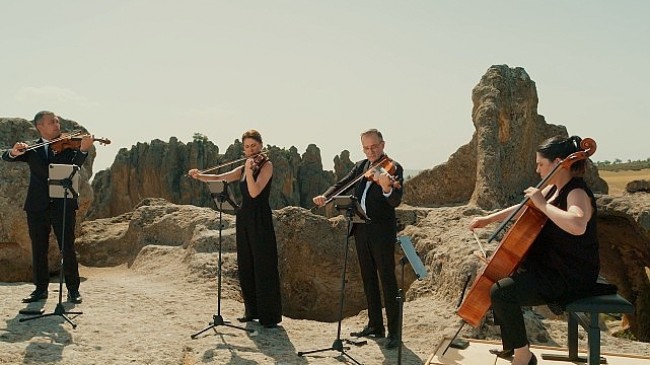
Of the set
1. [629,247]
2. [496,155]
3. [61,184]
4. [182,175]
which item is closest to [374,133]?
[61,184]

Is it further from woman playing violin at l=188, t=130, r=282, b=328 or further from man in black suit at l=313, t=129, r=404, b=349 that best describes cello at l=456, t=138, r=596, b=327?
woman playing violin at l=188, t=130, r=282, b=328

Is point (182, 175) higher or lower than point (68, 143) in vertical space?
higher

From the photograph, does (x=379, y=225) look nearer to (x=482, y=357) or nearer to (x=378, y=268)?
(x=378, y=268)

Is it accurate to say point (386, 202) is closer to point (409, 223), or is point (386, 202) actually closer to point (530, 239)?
point (530, 239)

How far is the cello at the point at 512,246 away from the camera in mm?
4613

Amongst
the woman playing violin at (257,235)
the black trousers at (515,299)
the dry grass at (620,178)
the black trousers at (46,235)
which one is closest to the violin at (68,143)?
the black trousers at (46,235)

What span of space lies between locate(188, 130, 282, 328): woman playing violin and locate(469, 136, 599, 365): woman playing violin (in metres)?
3.25

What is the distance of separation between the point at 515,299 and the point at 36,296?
6.30 m

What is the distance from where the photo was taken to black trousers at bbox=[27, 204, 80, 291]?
7.81 m

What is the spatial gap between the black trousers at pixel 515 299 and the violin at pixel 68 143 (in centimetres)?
541

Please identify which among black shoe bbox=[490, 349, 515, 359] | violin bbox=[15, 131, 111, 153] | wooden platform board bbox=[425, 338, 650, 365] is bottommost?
wooden platform board bbox=[425, 338, 650, 365]

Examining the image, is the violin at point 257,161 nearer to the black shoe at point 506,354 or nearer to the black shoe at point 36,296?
the black shoe at point 506,354

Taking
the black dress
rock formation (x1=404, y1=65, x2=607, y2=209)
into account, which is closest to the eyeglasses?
the black dress

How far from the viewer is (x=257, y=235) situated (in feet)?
23.9
